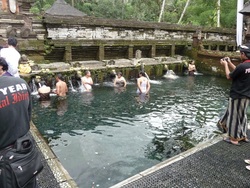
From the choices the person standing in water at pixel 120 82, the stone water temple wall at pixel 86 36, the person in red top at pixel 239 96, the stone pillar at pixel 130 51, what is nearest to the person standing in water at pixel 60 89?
the person standing in water at pixel 120 82

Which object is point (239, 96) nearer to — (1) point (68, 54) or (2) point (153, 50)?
(1) point (68, 54)

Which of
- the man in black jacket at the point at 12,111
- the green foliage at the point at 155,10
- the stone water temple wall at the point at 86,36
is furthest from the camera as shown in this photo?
the green foliage at the point at 155,10

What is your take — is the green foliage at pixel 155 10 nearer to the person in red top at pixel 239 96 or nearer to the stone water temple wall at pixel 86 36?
the stone water temple wall at pixel 86 36

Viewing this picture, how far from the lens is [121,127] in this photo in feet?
23.4

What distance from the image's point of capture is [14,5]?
38.6 ft

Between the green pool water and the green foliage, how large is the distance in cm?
1621

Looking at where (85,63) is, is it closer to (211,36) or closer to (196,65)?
(196,65)

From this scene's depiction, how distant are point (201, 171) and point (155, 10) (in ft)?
111

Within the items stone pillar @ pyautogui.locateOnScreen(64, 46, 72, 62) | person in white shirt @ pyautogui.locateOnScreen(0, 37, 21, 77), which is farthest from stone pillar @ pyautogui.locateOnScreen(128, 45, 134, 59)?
person in white shirt @ pyautogui.locateOnScreen(0, 37, 21, 77)

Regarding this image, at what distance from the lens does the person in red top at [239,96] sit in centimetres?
427

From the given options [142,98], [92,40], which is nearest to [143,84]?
[142,98]

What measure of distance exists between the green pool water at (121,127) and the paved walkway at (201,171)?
1.00 m

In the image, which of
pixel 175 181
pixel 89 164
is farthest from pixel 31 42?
pixel 175 181

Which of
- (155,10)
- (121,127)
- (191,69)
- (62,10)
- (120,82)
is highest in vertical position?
(155,10)
